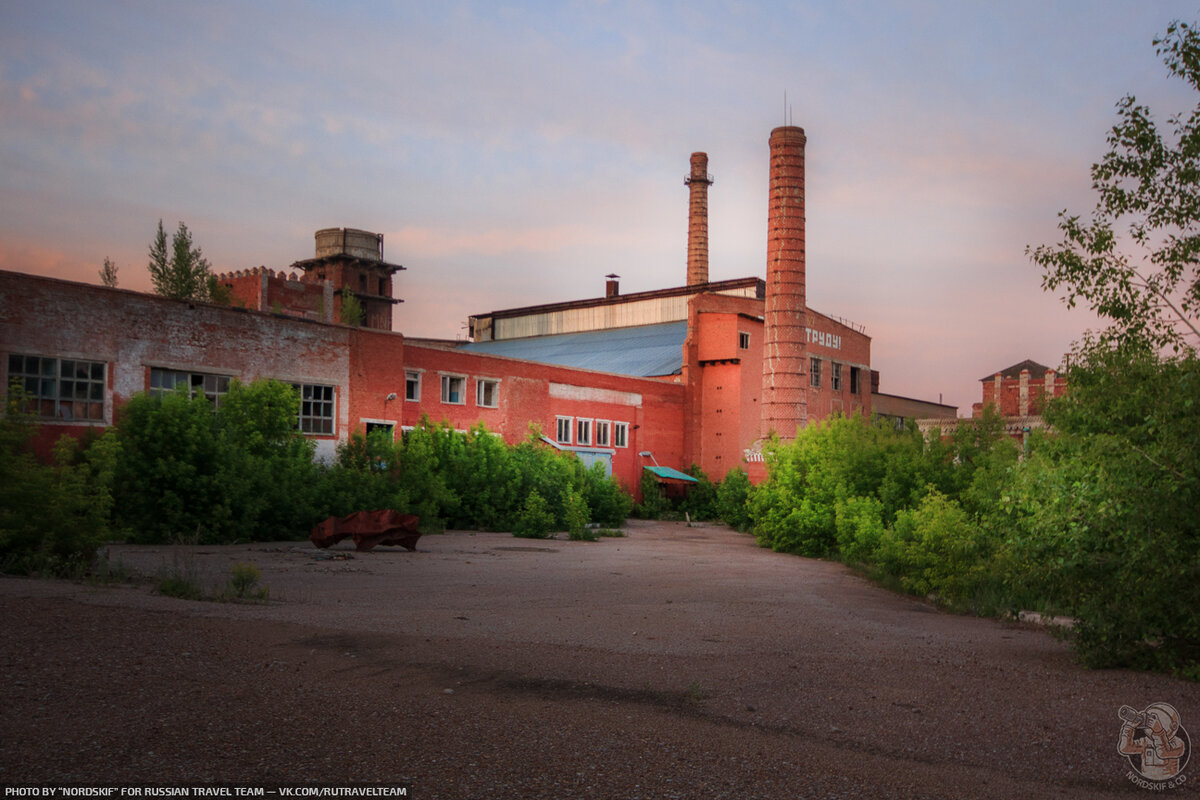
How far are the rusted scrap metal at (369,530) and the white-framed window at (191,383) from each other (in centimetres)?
597

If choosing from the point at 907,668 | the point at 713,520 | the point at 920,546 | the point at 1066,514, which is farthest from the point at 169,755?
the point at 713,520

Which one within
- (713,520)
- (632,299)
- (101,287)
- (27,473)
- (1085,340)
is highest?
(632,299)

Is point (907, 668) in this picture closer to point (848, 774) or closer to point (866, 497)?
point (848, 774)

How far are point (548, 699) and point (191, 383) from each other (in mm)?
19429

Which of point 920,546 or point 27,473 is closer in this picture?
point 27,473

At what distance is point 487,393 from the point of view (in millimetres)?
32406

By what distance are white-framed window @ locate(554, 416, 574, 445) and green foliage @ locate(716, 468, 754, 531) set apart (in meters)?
6.46

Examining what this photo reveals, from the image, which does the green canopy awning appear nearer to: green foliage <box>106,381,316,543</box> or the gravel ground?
green foliage <box>106,381,316,543</box>

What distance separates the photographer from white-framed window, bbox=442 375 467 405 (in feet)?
100

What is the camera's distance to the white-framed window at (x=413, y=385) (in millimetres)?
29125

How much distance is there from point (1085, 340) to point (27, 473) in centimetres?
1285

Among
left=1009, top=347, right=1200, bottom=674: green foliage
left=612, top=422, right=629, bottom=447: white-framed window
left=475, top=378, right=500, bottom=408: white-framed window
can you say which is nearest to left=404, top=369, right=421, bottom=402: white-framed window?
left=475, top=378, right=500, bottom=408: white-framed window

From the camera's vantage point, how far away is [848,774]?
5.00 m

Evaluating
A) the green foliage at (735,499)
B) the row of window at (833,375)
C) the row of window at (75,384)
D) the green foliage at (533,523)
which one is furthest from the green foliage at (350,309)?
the green foliage at (533,523)
